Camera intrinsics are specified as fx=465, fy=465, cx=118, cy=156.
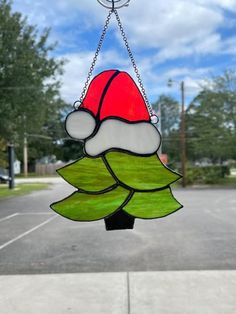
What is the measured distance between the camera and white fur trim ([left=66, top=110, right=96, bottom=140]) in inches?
147

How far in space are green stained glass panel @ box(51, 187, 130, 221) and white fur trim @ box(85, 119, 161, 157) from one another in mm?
361

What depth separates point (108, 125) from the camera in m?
3.86

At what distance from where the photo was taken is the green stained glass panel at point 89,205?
383cm

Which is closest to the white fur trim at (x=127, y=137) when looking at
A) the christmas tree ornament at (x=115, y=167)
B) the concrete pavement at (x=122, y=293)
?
the christmas tree ornament at (x=115, y=167)

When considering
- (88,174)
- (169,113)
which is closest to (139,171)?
(88,174)

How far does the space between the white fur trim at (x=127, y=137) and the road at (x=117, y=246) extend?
3817 millimetres

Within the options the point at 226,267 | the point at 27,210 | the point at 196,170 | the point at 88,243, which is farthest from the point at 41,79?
the point at 196,170

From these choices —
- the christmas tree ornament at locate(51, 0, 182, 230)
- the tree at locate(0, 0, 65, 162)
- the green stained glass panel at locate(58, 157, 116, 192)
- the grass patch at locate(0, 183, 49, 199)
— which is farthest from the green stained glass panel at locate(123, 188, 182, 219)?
the grass patch at locate(0, 183, 49, 199)

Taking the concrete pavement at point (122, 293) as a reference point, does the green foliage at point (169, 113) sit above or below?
above

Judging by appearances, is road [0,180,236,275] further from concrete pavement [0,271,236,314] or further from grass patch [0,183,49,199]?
grass patch [0,183,49,199]

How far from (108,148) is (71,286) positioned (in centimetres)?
305

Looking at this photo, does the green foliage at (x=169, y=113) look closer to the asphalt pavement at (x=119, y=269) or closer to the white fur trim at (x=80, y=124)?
the asphalt pavement at (x=119, y=269)

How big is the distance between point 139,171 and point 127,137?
30cm

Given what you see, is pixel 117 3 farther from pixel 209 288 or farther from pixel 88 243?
pixel 88 243
